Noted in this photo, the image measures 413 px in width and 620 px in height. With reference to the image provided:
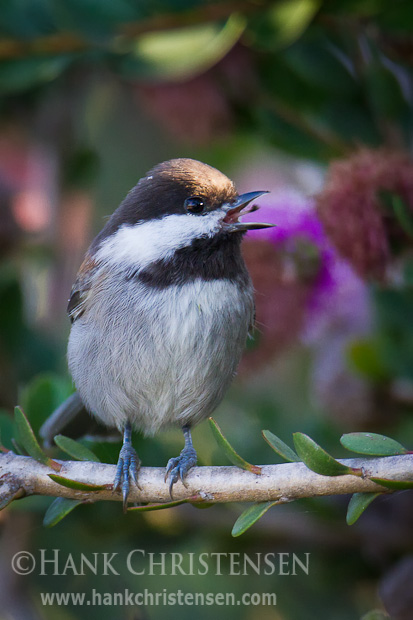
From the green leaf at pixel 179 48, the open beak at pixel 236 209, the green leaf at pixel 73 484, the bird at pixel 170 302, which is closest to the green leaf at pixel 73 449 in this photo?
the green leaf at pixel 73 484

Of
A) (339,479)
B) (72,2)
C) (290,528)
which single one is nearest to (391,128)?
(72,2)

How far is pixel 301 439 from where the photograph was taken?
5.28 feet

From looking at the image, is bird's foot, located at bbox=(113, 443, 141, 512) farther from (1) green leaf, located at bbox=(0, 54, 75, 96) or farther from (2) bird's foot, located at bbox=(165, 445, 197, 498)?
(1) green leaf, located at bbox=(0, 54, 75, 96)

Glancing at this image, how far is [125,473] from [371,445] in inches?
27.3

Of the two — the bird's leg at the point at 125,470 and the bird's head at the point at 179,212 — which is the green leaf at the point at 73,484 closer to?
the bird's leg at the point at 125,470

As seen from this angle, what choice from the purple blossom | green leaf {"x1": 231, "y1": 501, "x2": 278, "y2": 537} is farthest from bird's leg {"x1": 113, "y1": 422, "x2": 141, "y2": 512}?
the purple blossom

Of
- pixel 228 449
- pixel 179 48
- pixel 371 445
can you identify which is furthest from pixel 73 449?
pixel 179 48

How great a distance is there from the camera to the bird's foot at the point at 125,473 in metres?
1.90

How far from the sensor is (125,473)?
6.60 feet

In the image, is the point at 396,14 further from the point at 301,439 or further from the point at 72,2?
the point at 301,439

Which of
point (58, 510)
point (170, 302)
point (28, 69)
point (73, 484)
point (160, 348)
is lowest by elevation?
point (58, 510)

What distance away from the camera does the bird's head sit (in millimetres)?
2430

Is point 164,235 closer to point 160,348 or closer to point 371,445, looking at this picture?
point 160,348

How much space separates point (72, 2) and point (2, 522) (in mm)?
1878
